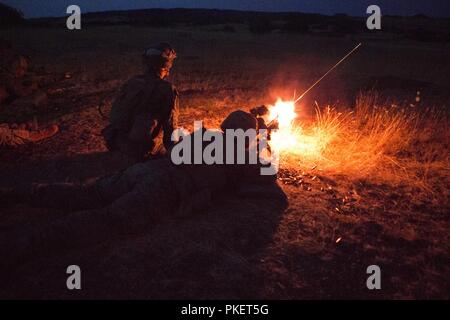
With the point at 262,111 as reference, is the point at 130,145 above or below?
below

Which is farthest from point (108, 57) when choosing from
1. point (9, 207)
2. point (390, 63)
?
point (9, 207)

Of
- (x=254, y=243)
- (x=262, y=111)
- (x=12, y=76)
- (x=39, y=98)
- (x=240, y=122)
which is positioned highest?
(x=12, y=76)

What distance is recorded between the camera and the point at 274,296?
3.01 meters

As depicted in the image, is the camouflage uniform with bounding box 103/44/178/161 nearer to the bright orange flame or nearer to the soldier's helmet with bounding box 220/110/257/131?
the soldier's helmet with bounding box 220/110/257/131

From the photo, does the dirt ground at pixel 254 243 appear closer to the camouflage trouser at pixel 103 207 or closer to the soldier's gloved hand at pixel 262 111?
the camouflage trouser at pixel 103 207

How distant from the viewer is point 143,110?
512 cm

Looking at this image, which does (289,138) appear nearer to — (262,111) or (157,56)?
(262,111)

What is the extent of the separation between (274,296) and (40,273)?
2039mm

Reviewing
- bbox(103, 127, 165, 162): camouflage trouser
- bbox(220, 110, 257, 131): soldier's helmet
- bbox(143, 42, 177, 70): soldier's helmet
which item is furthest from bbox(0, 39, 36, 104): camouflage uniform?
bbox(220, 110, 257, 131): soldier's helmet

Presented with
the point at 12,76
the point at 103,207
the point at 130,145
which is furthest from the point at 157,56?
the point at 12,76

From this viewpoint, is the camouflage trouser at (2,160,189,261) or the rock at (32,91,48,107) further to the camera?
the rock at (32,91,48,107)

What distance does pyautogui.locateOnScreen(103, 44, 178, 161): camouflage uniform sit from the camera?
5.03m

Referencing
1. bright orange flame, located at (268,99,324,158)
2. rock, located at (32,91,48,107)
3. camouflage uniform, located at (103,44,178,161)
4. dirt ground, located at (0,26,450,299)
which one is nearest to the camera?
dirt ground, located at (0,26,450,299)
